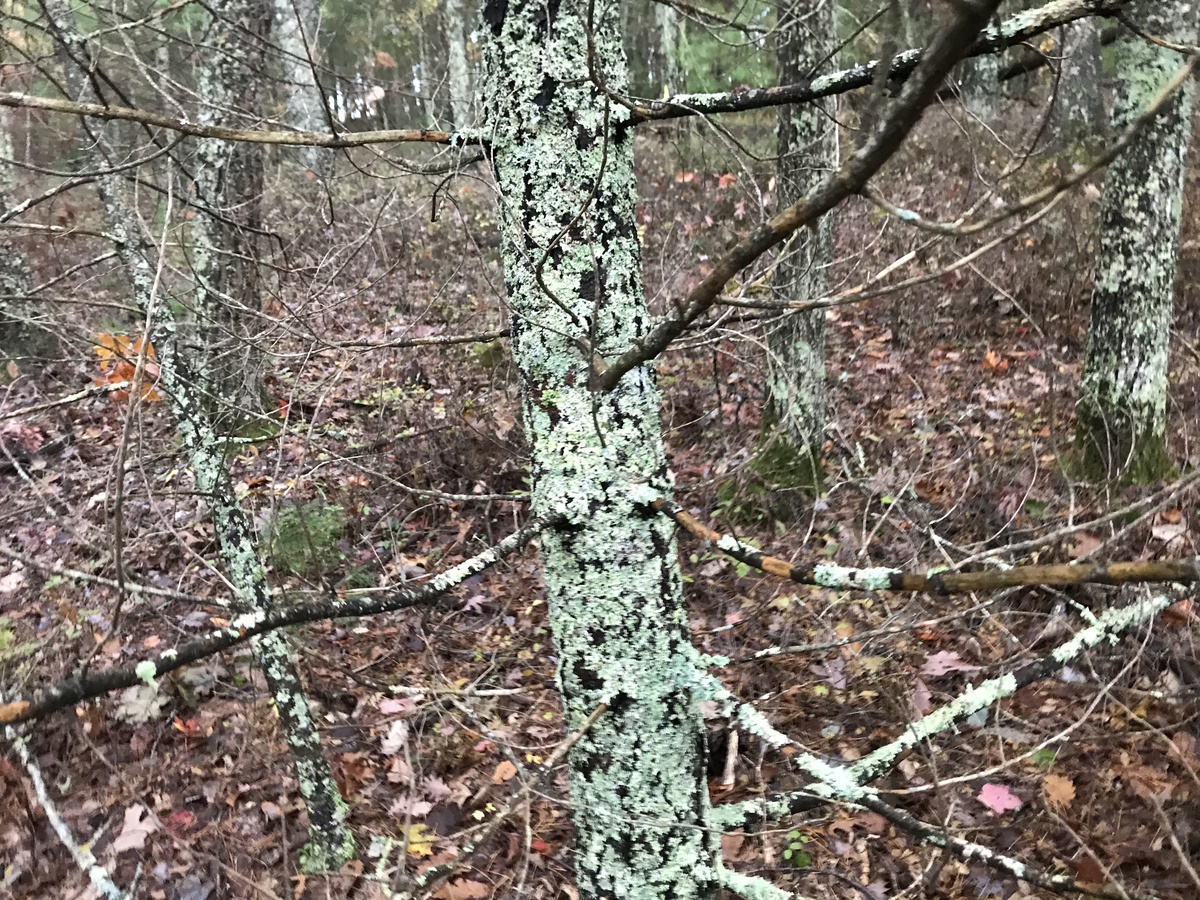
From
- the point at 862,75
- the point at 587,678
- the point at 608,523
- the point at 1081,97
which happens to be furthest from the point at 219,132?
the point at 1081,97

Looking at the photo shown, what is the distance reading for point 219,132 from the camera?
1.76 meters

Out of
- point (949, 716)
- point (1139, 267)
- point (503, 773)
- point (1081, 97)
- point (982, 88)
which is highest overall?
point (982, 88)

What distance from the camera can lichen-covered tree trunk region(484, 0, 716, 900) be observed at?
5.71 ft

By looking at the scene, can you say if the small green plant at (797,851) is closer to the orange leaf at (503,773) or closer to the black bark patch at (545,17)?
the orange leaf at (503,773)

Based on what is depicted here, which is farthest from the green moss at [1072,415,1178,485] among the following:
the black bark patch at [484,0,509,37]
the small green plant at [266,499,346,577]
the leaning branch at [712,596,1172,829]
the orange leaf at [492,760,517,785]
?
the small green plant at [266,499,346,577]

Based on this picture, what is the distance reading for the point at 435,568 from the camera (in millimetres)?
5293

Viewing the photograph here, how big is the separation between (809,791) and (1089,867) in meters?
2.22

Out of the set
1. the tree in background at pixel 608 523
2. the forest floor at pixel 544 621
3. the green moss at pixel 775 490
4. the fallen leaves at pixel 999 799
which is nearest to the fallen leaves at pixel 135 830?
the forest floor at pixel 544 621

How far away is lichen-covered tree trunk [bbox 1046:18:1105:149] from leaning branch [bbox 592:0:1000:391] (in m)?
11.0

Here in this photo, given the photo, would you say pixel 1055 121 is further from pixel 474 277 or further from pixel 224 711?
pixel 224 711

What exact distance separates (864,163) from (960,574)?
739mm

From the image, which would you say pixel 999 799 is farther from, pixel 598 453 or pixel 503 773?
pixel 598 453

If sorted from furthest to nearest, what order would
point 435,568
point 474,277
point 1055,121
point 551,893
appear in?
1. point 1055,121
2. point 474,277
3. point 435,568
4. point 551,893

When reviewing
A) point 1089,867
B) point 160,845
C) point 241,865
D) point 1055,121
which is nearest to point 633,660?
point 1089,867
